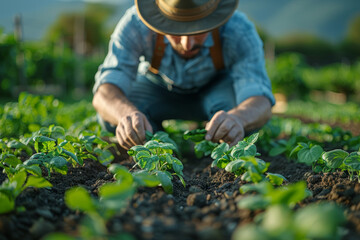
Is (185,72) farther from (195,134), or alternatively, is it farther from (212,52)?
(195,134)

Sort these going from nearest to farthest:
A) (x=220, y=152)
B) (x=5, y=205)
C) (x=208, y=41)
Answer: (x=5, y=205)
(x=220, y=152)
(x=208, y=41)

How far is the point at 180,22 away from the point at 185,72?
2.43 feet

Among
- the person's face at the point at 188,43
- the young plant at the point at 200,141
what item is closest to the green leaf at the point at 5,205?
the young plant at the point at 200,141

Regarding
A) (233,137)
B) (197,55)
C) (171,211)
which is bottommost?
(233,137)

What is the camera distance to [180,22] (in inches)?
91.7

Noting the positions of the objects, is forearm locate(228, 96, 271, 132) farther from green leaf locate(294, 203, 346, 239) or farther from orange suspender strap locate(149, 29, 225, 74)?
green leaf locate(294, 203, 346, 239)

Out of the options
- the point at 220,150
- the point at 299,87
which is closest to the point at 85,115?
the point at 220,150

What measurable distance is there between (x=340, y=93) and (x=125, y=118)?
460 inches

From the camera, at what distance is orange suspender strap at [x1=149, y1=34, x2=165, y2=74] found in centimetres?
284

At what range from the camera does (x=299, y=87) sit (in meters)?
9.21

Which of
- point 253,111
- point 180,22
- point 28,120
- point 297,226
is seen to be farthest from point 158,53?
point 297,226

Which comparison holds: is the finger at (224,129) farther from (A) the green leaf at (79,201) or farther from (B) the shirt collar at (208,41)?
(A) the green leaf at (79,201)

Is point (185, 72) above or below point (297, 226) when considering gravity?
below

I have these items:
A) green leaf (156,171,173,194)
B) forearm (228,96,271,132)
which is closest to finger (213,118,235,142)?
forearm (228,96,271,132)
